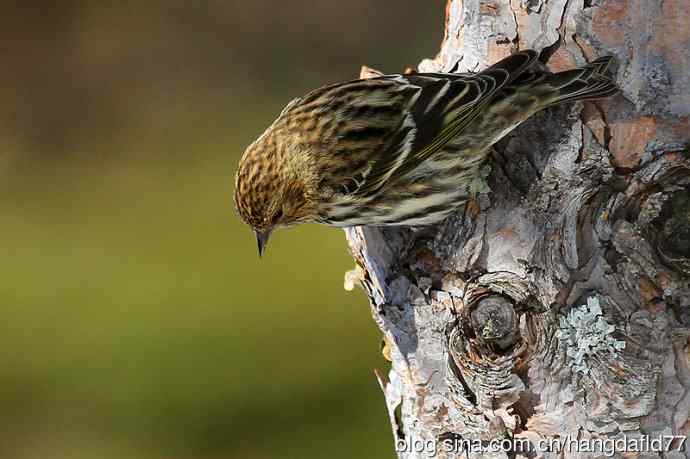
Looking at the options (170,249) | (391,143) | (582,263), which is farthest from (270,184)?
(170,249)

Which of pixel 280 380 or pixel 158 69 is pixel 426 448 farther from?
pixel 158 69

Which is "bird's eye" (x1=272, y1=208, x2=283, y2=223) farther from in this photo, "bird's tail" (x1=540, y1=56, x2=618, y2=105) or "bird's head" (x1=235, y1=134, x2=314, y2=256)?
"bird's tail" (x1=540, y1=56, x2=618, y2=105)

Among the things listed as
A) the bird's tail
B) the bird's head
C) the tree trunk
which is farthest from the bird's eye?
the bird's tail

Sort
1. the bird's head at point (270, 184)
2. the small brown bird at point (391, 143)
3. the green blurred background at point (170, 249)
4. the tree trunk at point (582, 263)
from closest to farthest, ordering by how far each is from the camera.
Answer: the tree trunk at point (582, 263) → the small brown bird at point (391, 143) → the bird's head at point (270, 184) → the green blurred background at point (170, 249)

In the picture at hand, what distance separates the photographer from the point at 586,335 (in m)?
2.62

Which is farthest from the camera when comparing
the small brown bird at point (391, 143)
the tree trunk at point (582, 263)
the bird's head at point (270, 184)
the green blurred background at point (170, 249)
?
the green blurred background at point (170, 249)

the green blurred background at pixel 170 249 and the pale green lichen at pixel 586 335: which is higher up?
the green blurred background at pixel 170 249

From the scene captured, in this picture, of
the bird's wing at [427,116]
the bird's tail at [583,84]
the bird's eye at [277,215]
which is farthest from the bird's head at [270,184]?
the bird's tail at [583,84]

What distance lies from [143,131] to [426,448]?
6.25m

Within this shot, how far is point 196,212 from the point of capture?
741 cm

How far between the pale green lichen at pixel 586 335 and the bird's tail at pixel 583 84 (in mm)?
496

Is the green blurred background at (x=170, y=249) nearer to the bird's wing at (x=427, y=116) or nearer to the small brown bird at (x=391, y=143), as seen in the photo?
the small brown bird at (x=391, y=143)

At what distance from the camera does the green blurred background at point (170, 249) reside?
18.3 ft

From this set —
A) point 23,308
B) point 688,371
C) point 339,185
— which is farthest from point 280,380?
point 688,371
